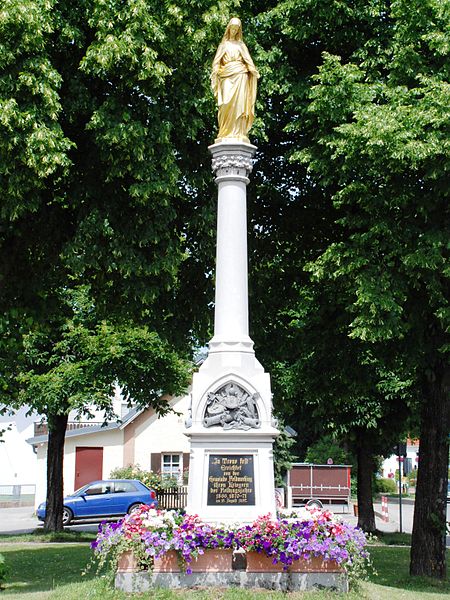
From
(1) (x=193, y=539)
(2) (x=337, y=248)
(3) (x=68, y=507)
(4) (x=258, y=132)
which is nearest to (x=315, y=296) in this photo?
(2) (x=337, y=248)

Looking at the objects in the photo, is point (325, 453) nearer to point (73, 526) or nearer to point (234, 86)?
point (73, 526)

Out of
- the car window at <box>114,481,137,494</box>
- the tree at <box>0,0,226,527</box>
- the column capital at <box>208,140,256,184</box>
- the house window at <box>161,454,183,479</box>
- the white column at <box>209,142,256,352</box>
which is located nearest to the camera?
the white column at <box>209,142,256,352</box>

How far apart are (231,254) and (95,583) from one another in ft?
16.8

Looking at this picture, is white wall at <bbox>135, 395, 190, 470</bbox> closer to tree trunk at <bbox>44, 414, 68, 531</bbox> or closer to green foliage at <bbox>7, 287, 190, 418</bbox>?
tree trunk at <bbox>44, 414, 68, 531</bbox>

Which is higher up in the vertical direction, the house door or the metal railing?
the house door

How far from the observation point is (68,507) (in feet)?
95.6

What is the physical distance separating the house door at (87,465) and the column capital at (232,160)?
28197mm

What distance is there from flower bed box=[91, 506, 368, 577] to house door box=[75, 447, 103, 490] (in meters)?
28.7

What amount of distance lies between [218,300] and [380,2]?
21.6 feet

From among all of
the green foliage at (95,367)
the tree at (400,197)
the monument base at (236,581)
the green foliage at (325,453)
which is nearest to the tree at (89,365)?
the green foliage at (95,367)

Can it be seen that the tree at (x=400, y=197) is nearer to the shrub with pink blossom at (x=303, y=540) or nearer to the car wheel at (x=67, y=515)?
the shrub with pink blossom at (x=303, y=540)

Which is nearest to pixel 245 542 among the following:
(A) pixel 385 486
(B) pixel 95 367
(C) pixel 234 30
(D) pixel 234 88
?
(D) pixel 234 88

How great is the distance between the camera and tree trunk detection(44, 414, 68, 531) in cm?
2459

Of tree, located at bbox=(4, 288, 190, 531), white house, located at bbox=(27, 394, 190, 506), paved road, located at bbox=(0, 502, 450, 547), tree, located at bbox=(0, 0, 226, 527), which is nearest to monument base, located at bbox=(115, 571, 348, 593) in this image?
tree, located at bbox=(0, 0, 226, 527)
